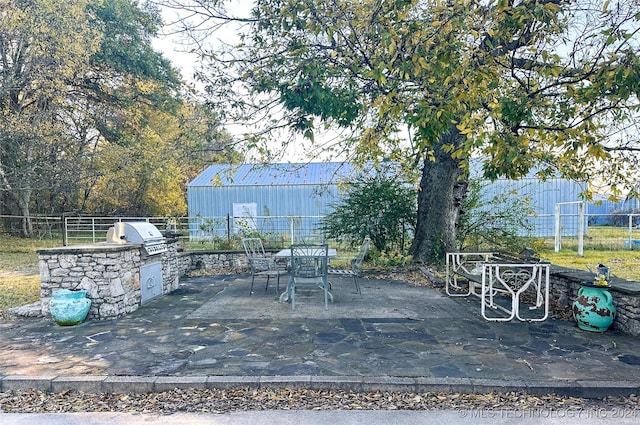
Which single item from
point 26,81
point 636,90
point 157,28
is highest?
point 26,81

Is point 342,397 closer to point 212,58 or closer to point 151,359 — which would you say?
point 151,359

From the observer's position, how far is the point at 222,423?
110 inches

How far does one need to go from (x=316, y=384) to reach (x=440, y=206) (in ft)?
20.4

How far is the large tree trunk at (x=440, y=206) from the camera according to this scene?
870 cm

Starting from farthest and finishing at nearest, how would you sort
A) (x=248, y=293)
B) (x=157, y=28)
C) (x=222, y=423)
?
1. (x=248, y=293)
2. (x=157, y=28)
3. (x=222, y=423)

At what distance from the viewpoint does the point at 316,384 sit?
3.26 m

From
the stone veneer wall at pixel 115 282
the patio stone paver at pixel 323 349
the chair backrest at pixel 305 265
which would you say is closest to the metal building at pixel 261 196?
the chair backrest at pixel 305 265

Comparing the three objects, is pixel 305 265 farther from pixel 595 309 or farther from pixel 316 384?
pixel 595 309

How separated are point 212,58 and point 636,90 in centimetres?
480

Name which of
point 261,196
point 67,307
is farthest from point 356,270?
point 261,196

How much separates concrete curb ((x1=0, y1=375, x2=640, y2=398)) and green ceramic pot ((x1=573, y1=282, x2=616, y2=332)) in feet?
4.73

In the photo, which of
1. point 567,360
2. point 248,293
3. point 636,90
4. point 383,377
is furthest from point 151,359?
point 636,90

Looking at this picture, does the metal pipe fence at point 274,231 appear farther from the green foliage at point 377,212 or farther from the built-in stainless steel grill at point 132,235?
the built-in stainless steel grill at point 132,235

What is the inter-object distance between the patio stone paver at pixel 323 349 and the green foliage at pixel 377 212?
3.92 m
